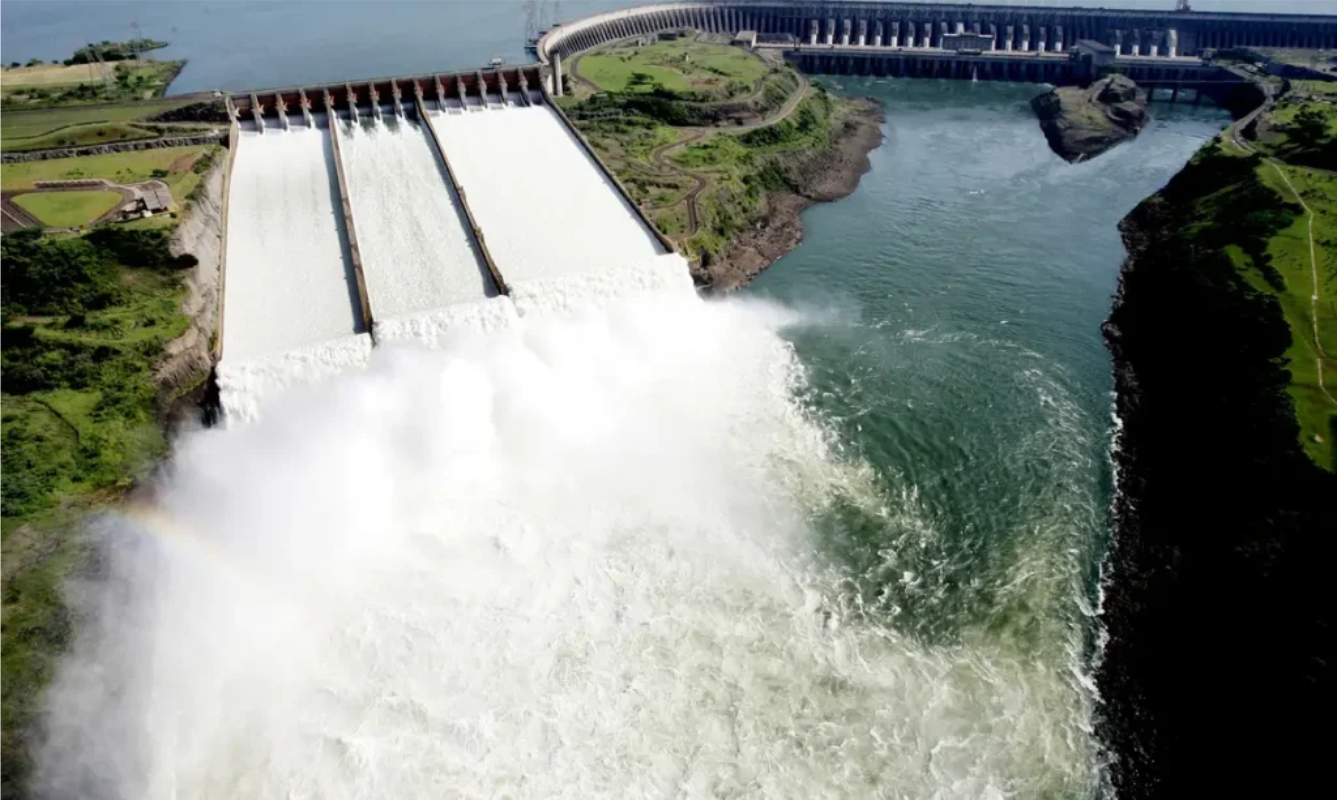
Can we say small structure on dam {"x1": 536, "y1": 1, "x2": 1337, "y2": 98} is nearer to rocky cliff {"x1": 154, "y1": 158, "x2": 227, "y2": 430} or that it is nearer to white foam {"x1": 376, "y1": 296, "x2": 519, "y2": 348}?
rocky cliff {"x1": 154, "y1": 158, "x2": 227, "y2": 430}

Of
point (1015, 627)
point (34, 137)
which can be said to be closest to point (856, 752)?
point (1015, 627)

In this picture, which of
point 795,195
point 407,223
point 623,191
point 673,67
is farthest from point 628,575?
point 673,67

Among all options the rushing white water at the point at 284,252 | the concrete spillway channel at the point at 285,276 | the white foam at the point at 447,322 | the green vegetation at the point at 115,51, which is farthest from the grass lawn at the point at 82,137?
the green vegetation at the point at 115,51

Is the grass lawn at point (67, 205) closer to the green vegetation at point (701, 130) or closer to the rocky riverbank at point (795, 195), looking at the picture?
the green vegetation at point (701, 130)

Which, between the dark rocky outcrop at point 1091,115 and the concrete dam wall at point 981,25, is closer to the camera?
the dark rocky outcrop at point 1091,115

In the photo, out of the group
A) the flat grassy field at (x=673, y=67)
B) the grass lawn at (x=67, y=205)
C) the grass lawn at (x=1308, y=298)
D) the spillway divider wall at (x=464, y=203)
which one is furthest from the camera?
the flat grassy field at (x=673, y=67)

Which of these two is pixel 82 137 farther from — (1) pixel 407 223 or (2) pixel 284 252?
(1) pixel 407 223

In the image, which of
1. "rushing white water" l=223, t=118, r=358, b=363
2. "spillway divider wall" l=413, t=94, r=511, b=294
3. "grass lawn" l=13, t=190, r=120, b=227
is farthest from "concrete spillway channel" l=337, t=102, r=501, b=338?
"grass lawn" l=13, t=190, r=120, b=227
